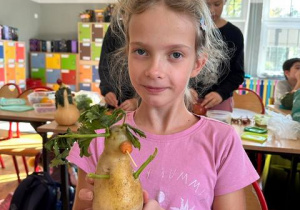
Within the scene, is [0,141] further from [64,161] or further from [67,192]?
[64,161]

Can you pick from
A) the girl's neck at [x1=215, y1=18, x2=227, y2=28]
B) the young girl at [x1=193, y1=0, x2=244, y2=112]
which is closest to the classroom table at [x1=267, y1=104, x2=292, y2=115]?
the young girl at [x1=193, y1=0, x2=244, y2=112]

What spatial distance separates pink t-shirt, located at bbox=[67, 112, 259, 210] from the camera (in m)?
0.78

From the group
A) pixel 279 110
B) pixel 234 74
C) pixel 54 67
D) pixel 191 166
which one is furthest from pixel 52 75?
pixel 191 166

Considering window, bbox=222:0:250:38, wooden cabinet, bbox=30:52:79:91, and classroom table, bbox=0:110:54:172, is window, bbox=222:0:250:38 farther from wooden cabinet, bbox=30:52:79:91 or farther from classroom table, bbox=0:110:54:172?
classroom table, bbox=0:110:54:172

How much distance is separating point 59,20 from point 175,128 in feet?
21.5

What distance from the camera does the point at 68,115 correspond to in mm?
1835

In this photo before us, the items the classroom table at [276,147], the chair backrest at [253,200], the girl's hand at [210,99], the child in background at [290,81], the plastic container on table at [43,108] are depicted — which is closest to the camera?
the chair backrest at [253,200]

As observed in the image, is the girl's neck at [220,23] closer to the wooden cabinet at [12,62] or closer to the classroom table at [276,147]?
the classroom table at [276,147]

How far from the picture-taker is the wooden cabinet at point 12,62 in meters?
5.24

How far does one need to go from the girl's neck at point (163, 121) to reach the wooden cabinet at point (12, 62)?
4.98 metres

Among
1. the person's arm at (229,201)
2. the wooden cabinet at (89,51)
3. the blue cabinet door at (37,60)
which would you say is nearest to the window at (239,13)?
the wooden cabinet at (89,51)

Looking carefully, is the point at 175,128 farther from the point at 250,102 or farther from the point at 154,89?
the point at 250,102

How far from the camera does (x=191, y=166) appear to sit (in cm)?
80

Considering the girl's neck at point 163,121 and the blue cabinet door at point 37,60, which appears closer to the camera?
the girl's neck at point 163,121
